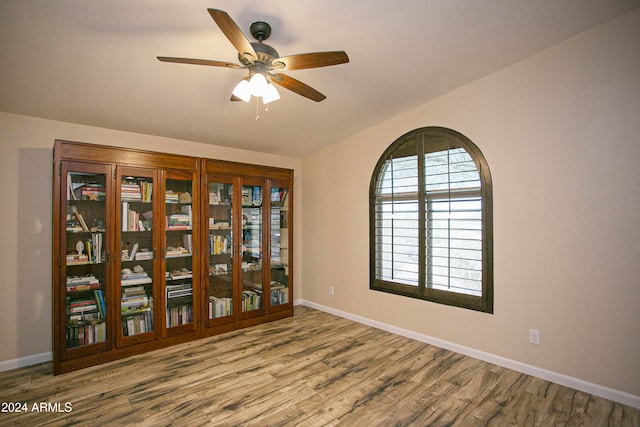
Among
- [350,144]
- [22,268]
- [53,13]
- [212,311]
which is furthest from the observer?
[350,144]

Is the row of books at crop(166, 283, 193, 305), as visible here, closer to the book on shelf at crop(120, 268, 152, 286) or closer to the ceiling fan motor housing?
the book on shelf at crop(120, 268, 152, 286)

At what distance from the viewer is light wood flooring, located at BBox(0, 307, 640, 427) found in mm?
2260

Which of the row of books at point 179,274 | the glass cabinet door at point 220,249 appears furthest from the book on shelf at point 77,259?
the glass cabinet door at point 220,249

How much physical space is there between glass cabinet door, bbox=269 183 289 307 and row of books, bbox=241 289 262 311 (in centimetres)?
18

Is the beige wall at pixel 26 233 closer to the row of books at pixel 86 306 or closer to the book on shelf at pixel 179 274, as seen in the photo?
the row of books at pixel 86 306

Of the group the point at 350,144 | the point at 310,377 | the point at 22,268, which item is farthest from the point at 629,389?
the point at 22,268

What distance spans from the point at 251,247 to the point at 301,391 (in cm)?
206

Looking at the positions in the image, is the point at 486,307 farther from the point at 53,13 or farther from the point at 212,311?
the point at 53,13

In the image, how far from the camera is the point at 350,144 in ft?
14.9

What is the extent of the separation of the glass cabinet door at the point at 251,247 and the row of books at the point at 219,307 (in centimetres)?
17

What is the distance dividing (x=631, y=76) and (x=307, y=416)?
3579mm

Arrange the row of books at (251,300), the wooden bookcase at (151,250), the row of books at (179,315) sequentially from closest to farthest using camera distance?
the wooden bookcase at (151,250) → the row of books at (179,315) → the row of books at (251,300)

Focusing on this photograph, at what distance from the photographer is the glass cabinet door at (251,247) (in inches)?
163

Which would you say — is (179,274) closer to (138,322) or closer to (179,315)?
(179,315)
